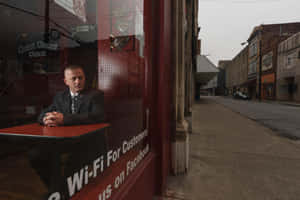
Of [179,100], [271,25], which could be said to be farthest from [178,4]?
[271,25]

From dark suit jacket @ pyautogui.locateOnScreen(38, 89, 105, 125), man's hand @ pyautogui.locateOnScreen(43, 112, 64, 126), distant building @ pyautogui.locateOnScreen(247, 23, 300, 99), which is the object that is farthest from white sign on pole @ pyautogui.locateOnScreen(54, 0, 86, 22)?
distant building @ pyautogui.locateOnScreen(247, 23, 300, 99)

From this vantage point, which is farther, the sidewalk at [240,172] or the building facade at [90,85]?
the sidewalk at [240,172]

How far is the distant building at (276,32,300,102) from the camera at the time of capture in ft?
60.6

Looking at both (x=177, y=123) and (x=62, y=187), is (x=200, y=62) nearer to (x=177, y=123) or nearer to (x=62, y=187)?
(x=177, y=123)

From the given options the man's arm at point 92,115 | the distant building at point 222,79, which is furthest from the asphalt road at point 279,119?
the distant building at point 222,79

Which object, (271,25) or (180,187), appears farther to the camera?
(271,25)

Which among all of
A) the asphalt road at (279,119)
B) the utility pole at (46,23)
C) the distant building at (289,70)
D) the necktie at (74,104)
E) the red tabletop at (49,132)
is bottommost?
the asphalt road at (279,119)

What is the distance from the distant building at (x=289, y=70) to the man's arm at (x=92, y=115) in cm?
2540

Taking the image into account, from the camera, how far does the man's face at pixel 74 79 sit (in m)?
0.98

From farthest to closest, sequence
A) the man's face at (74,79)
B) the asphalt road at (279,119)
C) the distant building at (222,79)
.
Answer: the distant building at (222,79) < the asphalt road at (279,119) < the man's face at (74,79)

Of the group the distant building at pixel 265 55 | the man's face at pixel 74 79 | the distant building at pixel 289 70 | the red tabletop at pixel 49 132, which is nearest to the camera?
the red tabletop at pixel 49 132

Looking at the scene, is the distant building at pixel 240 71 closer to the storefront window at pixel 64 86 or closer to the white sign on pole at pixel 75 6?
the storefront window at pixel 64 86

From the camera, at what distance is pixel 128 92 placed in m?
1.65

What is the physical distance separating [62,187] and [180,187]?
1713 mm
